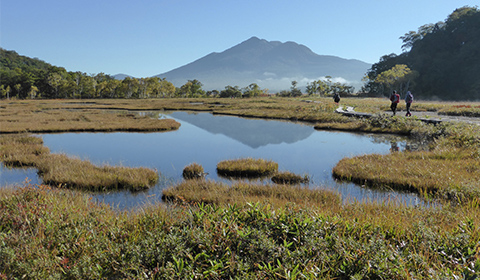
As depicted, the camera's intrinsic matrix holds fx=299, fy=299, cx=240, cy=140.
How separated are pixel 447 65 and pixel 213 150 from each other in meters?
98.2

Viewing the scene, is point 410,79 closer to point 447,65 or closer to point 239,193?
point 447,65

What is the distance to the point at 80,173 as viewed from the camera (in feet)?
41.4

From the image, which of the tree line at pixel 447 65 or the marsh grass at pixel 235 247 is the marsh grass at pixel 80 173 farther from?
the tree line at pixel 447 65

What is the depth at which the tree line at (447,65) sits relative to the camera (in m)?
85.2

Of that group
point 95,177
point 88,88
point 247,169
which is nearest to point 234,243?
point 247,169

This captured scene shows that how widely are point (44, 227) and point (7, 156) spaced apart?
13.6m

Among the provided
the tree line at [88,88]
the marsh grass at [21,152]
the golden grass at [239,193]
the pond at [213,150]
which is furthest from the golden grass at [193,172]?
the tree line at [88,88]

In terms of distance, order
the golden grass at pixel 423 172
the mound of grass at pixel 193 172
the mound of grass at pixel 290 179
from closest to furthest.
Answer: the golden grass at pixel 423 172, the mound of grass at pixel 290 179, the mound of grass at pixel 193 172

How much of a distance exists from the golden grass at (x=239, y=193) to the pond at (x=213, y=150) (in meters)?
0.87

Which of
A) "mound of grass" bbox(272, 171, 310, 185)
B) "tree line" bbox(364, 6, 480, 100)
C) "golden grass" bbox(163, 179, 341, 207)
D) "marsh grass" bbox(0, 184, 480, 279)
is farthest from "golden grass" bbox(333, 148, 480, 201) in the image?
"tree line" bbox(364, 6, 480, 100)

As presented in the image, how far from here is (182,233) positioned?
5.45 m

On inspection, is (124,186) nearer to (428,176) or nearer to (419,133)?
(428,176)

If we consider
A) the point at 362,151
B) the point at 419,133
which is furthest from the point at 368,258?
the point at 419,133

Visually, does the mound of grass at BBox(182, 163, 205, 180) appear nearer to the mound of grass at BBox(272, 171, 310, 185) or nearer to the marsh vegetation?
the mound of grass at BBox(272, 171, 310, 185)
